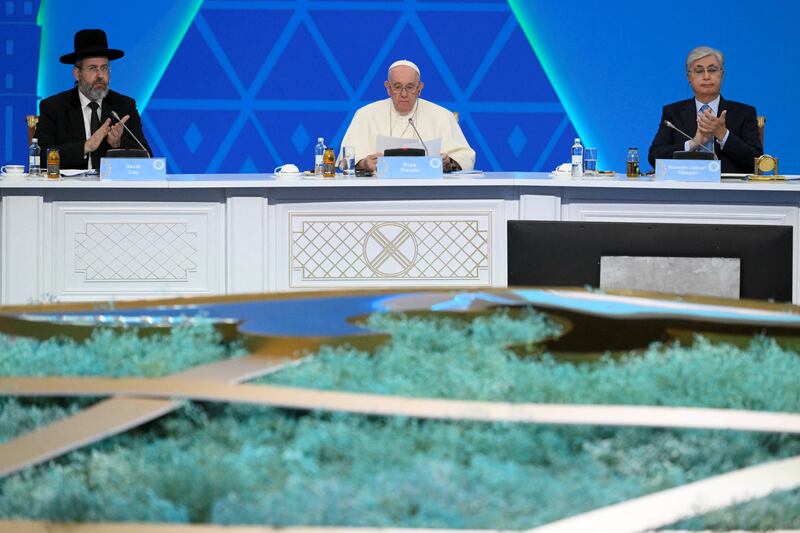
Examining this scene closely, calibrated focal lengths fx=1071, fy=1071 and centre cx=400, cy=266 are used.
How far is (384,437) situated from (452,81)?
612 cm

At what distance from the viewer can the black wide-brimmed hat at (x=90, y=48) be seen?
521 cm

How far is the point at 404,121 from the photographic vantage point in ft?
17.8

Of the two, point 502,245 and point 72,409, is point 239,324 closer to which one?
point 72,409

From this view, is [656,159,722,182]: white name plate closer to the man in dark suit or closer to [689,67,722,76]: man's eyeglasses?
the man in dark suit

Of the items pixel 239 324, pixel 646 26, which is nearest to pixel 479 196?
pixel 646 26

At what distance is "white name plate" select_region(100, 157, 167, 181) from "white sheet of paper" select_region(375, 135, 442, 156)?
3.14ft

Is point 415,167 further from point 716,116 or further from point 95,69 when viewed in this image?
point 95,69

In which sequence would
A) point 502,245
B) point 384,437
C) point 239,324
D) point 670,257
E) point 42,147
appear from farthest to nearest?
1. point 42,147
2. point 502,245
3. point 670,257
4. point 239,324
5. point 384,437

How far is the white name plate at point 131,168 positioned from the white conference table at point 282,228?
6 cm

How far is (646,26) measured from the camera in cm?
696

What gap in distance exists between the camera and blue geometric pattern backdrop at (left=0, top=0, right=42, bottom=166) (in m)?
6.83

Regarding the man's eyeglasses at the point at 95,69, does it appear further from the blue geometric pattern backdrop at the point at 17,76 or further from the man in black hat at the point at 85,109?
the blue geometric pattern backdrop at the point at 17,76

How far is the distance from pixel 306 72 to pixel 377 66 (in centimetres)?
46

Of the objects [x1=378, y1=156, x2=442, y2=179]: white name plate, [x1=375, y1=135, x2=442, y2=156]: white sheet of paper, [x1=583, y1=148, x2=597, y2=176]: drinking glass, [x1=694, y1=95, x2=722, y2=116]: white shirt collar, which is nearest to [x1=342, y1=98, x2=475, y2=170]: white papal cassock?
[x1=375, y1=135, x2=442, y2=156]: white sheet of paper
